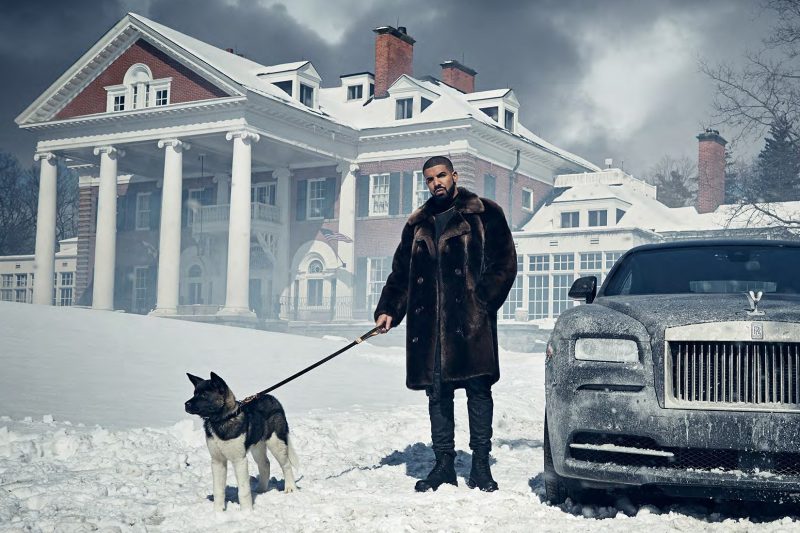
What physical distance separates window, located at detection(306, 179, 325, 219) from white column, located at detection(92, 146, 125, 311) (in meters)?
6.93

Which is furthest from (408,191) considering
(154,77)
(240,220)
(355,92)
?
(154,77)

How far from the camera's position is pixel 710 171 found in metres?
43.2

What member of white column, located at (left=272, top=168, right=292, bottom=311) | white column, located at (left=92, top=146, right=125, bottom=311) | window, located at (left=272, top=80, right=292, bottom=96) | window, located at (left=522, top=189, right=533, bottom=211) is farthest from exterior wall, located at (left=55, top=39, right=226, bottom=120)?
window, located at (left=522, top=189, right=533, bottom=211)

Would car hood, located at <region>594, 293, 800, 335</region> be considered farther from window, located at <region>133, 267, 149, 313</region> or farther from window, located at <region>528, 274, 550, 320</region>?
window, located at <region>133, 267, 149, 313</region>

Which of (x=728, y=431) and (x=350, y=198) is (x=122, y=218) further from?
(x=728, y=431)

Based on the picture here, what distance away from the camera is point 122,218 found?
43594 mm

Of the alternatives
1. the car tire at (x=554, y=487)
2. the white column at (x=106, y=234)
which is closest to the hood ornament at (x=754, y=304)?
the car tire at (x=554, y=487)

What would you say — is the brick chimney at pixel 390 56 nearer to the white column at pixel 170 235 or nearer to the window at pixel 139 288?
the white column at pixel 170 235

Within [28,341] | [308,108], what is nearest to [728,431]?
[28,341]

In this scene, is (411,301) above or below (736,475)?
above

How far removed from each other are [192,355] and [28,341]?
2.53 m

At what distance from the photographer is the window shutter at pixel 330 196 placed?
38.8 metres

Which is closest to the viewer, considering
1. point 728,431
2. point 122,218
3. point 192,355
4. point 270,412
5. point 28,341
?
point 728,431

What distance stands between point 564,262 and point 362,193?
7.80m
